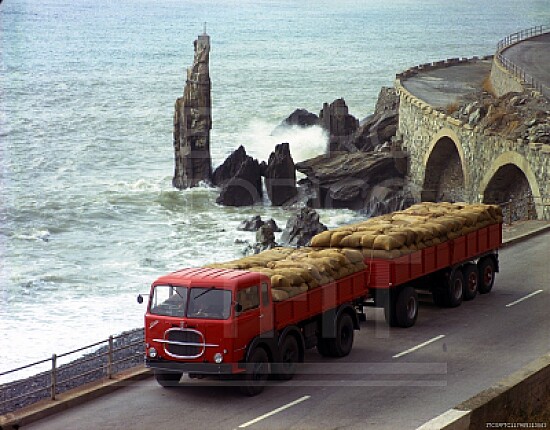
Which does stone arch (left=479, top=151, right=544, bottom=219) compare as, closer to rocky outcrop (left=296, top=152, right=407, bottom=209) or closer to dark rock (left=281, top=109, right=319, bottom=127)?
rocky outcrop (left=296, top=152, right=407, bottom=209)

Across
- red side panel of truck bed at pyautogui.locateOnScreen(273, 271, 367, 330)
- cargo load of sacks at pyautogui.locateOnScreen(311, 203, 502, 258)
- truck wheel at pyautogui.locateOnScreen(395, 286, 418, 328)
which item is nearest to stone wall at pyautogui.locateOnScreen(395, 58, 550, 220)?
cargo load of sacks at pyautogui.locateOnScreen(311, 203, 502, 258)

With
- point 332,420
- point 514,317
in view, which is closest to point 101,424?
point 332,420

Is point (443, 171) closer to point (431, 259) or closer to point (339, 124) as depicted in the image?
point (339, 124)

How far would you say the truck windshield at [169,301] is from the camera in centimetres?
2134

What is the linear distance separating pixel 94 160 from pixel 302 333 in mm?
88438

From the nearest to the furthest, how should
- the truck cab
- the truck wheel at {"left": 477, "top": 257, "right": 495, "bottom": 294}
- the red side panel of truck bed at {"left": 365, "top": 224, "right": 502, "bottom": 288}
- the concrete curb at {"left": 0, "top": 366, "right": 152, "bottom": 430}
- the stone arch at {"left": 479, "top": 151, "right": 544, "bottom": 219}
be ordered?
the concrete curb at {"left": 0, "top": 366, "right": 152, "bottom": 430} < the truck cab < the red side panel of truck bed at {"left": 365, "top": 224, "right": 502, "bottom": 288} < the truck wheel at {"left": 477, "top": 257, "right": 495, "bottom": 294} < the stone arch at {"left": 479, "top": 151, "right": 544, "bottom": 219}

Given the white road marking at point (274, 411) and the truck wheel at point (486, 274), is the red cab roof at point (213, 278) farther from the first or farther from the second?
the truck wheel at point (486, 274)

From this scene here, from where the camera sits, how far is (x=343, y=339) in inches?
950

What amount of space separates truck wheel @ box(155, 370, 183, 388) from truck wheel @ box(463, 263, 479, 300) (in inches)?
365

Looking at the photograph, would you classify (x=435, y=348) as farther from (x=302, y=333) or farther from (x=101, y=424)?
(x=101, y=424)

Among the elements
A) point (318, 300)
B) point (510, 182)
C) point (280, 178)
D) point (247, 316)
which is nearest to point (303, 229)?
point (510, 182)

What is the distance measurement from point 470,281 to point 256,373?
918 cm

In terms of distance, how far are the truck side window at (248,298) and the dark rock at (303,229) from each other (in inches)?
1438

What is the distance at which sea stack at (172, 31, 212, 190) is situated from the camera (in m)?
83.2
